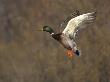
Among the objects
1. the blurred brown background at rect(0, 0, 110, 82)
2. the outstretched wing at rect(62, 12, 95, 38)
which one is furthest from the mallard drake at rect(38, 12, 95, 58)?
the blurred brown background at rect(0, 0, 110, 82)

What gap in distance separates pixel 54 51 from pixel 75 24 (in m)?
13.2

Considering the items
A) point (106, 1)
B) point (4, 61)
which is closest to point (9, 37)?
point (4, 61)

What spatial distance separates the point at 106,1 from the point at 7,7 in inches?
736

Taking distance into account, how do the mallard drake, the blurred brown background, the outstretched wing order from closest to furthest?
1. the mallard drake
2. the outstretched wing
3. the blurred brown background

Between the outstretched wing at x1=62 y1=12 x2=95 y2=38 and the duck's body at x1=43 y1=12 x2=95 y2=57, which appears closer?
the duck's body at x1=43 y1=12 x2=95 y2=57

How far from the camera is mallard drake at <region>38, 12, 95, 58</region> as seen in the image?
61.1 feet

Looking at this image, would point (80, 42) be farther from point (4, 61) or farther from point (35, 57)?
point (4, 61)

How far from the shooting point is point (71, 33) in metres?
19.0

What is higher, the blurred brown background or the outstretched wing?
the blurred brown background

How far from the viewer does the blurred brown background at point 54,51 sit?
30391mm

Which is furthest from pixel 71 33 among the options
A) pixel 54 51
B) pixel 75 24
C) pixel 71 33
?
pixel 54 51

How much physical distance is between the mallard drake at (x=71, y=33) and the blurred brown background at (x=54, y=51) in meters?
10.3

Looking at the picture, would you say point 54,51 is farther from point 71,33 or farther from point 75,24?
point 71,33

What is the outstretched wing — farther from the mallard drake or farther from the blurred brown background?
the blurred brown background
